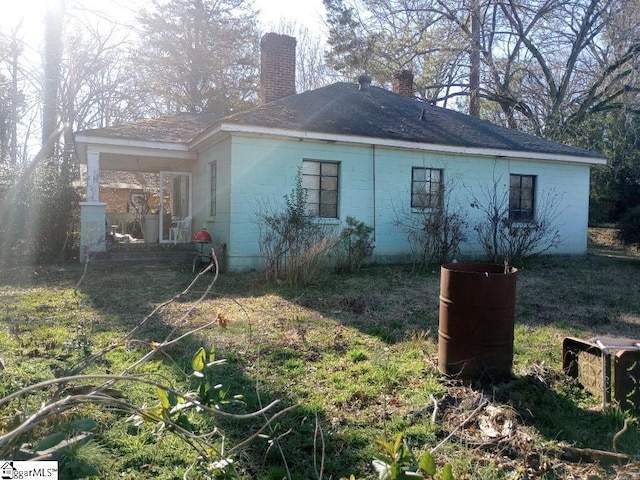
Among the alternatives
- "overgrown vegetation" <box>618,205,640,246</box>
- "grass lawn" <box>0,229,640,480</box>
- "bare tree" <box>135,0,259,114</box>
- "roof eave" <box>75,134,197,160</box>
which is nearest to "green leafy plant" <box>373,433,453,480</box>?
"grass lawn" <box>0,229,640,480</box>

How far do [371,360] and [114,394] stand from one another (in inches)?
90.0

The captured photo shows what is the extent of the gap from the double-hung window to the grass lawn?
5.70m

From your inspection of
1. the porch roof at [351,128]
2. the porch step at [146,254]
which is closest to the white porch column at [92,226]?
the porch step at [146,254]

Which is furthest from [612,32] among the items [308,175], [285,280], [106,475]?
[106,475]

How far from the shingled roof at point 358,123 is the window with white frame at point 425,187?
2.83 ft

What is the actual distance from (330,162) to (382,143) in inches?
53.0

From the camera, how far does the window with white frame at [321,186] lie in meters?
11.1

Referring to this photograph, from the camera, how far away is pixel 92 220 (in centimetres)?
1101

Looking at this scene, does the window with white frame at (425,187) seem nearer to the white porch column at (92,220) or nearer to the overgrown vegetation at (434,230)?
the overgrown vegetation at (434,230)

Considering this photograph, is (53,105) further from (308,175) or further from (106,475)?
(106,475)

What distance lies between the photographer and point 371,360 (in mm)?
4539

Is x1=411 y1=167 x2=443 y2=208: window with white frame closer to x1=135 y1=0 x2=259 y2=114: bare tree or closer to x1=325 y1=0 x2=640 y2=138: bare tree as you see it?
x1=325 y1=0 x2=640 y2=138: bare tree

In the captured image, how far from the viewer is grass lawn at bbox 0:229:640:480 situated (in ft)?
8.45

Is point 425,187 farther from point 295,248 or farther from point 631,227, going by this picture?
point 631,227
